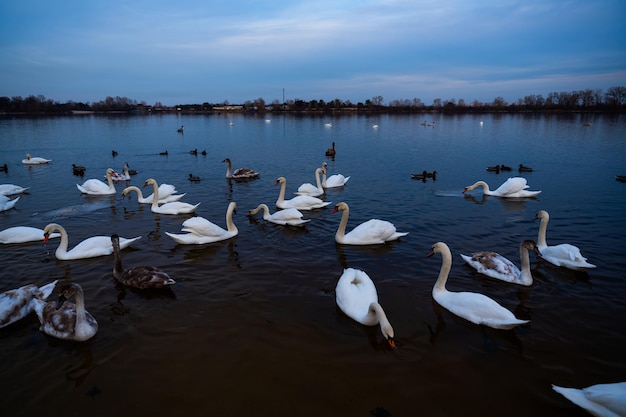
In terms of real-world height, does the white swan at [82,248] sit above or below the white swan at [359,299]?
above

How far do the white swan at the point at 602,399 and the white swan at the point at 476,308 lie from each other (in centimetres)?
133

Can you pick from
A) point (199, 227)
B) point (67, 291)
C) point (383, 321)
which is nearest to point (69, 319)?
point (67, 291)

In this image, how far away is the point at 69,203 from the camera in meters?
14.5

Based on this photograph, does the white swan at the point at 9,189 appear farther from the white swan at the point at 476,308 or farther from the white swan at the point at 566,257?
the white swan at the point at 566,257

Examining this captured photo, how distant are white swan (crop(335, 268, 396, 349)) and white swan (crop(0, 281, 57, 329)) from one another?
5213mm

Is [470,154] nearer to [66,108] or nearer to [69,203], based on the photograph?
[69,203]

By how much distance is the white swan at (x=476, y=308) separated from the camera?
5.80 m

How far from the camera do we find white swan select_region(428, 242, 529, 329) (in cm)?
580

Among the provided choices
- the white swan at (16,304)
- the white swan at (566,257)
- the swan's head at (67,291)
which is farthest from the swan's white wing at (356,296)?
the white swan at (16,304)

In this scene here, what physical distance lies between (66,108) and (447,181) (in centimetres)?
15435

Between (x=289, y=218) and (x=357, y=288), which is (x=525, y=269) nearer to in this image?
(x=357, y=288)

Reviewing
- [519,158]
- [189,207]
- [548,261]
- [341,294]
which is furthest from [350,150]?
[341,294]

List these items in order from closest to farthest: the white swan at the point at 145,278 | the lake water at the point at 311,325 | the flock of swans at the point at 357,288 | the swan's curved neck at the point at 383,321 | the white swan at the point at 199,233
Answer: the lake water at the point at 311,325 → the swan's curved neck at the point at 383,321 → the flock of swans at the point at 357,288 → the white swan at the point at 145,278 → the white swan at the point at 199,233

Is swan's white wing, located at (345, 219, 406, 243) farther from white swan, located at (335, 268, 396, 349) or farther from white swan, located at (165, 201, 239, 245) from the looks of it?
white swan, located at (165, 201, 239, 245)
